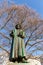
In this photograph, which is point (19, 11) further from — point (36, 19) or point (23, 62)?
point (23, 62)

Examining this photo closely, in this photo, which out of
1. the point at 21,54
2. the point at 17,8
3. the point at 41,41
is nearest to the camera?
the point at 21,54

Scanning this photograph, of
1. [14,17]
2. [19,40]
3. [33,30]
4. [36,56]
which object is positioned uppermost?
[14,17]

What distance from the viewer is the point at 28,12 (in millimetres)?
16469

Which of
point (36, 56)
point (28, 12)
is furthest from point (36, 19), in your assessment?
point (36, 56)

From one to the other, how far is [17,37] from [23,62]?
0.99m

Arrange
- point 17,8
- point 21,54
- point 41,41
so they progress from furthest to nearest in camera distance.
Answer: point 41,41, point 17,8, point 21,54

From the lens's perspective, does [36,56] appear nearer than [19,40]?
No

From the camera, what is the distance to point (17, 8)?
52.0 feet

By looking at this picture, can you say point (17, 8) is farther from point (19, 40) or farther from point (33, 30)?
point (19, 40)

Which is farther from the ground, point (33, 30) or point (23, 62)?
point (33, 30)

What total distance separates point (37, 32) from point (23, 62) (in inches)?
405

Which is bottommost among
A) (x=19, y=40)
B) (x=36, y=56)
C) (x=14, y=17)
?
(x=36, y=56)

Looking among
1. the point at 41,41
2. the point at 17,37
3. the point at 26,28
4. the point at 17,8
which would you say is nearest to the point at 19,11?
the point at 17,8

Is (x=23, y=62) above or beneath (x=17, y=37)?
beneath
